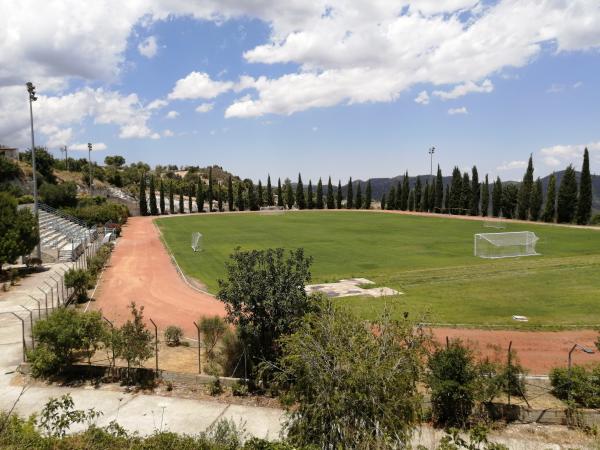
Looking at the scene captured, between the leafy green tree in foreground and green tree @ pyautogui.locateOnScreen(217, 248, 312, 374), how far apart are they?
4.29m

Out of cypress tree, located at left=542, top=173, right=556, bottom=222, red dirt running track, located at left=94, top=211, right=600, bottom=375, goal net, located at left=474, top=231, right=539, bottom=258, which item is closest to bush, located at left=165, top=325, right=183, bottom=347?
red dirt running track, located at left=94, top=211, right=600, bottom=375

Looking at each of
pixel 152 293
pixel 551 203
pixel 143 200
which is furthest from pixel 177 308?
pixel 143 200

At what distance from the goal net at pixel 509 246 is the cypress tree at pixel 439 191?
53.2 m

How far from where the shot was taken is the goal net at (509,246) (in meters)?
40.7

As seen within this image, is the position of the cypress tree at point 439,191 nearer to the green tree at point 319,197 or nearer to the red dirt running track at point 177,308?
the green tree at point 319,197

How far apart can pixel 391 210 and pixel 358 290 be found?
8188 centimetres

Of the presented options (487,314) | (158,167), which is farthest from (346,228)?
(158,167)

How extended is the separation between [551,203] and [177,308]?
7393 centimetres

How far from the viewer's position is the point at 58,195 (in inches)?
2699

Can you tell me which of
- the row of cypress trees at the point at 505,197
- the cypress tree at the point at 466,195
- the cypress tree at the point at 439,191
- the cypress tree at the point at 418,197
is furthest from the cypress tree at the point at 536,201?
the cypress tree at the point at 418,197

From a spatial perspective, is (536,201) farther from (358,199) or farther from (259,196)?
(259,196)

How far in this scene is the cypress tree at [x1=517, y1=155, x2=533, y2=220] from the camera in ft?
262

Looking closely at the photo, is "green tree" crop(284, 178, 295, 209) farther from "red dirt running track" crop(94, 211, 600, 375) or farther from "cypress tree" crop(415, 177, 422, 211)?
"red dirt running track" crop(94, 211, 600, 375)

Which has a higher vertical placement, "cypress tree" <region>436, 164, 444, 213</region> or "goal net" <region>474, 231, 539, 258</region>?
"cypress tree" <region>436, 164, 444, 213</region>
